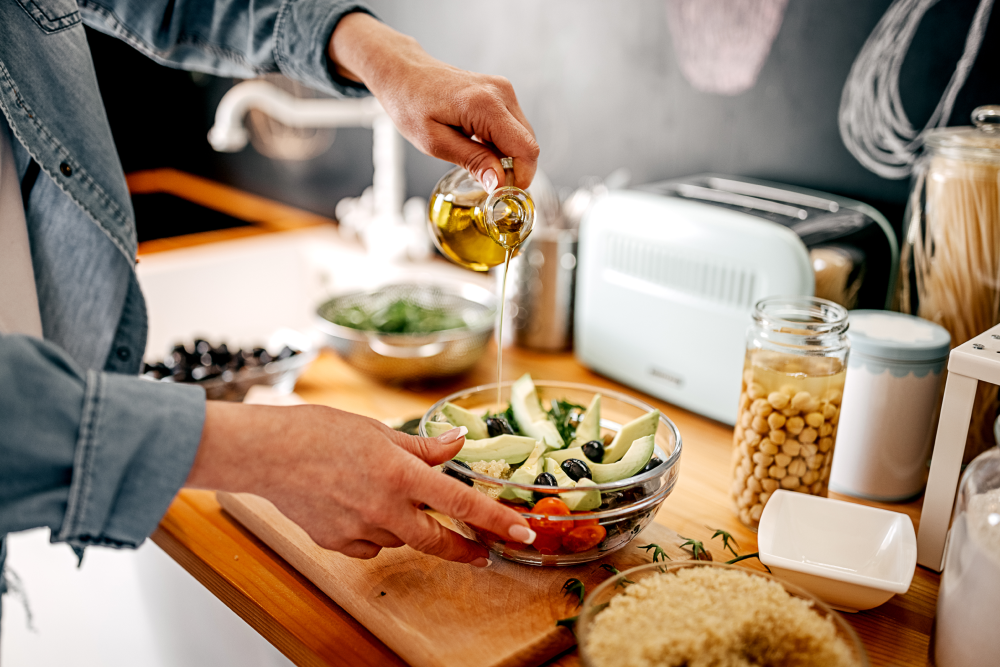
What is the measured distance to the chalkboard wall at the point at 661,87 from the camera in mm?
1146

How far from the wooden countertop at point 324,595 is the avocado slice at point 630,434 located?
0.13 metres

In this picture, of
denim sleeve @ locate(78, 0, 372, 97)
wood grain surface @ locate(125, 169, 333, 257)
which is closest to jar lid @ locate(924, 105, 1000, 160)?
denim sleeve @ locate(78, 0, 372, 97)

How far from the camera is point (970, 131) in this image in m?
0.96

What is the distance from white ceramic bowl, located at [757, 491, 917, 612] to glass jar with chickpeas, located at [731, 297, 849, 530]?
52 millimetres

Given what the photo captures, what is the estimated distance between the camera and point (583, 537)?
79 cm

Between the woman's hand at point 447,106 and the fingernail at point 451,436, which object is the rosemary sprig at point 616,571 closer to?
the fingernail at point 451,436

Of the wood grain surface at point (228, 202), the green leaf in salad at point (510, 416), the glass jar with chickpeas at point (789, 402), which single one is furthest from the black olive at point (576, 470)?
the wood grain surface at point (228, 202)

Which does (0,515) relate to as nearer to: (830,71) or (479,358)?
(479,358)

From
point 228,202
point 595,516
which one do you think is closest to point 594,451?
point 595,516

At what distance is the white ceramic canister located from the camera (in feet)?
3.06

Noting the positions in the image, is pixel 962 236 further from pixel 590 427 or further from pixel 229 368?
pixel 229 368

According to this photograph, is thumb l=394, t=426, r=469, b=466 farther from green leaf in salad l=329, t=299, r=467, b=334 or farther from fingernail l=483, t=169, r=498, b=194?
green leaf in salad l=329, t=299, r=467, b=334

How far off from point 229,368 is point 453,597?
0.69m

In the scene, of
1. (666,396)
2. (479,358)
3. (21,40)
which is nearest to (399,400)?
(479,358)
